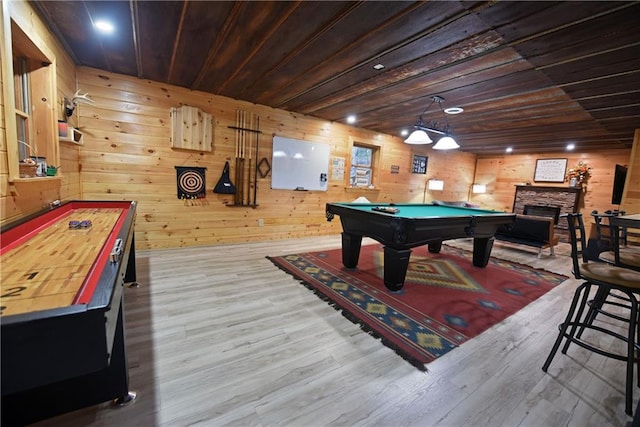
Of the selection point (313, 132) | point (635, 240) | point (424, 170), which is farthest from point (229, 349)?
point (424, 170)

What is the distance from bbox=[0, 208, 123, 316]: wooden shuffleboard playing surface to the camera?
0.78m

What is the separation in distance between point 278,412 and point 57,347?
1.07m

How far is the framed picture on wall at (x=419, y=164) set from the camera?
696 centimetres

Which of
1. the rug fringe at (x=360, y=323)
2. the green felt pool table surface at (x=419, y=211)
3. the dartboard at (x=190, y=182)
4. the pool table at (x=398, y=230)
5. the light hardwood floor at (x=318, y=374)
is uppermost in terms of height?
the dartboard at (x=190, y=182)

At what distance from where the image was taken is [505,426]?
1.37 m

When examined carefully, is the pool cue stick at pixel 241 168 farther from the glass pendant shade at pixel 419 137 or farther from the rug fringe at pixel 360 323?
the glass pendant shade at pixel 419 137

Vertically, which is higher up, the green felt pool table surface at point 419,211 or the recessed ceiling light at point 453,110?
the recessed ceiling light at point 453,110

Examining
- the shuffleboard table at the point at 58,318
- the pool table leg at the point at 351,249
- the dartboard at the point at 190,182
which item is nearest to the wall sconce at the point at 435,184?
the pool table leg at the point at 351,249

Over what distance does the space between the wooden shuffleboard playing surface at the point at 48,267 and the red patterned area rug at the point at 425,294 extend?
72.2 inches

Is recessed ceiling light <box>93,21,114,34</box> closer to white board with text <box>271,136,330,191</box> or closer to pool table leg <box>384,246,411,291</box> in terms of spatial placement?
white board with text <box>271,136,330,191</box>

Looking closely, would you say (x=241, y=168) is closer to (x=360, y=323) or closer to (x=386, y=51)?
(x=386, y=51)

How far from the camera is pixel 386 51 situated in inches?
97.1

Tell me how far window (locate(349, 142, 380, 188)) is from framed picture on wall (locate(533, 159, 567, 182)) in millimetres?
4878

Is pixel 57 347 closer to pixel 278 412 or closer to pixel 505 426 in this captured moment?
pixel 278 412
